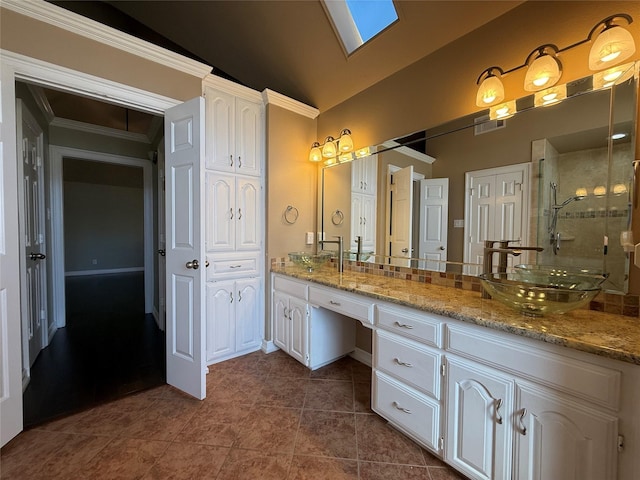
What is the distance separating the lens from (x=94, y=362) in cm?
233

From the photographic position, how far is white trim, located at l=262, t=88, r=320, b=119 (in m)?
2.47

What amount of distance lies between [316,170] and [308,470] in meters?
2.40

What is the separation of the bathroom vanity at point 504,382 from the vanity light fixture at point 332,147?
1331 millimetres

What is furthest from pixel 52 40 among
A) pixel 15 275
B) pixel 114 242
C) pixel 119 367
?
pixel 114 242

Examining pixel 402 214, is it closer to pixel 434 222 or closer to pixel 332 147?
pixel 434 222

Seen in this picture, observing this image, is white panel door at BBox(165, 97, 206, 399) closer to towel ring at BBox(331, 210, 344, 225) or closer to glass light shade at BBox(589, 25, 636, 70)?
towel ring at BBox(331, 210, 344, 225)

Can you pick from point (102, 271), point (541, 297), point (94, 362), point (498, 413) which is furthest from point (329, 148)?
point (102, 271)

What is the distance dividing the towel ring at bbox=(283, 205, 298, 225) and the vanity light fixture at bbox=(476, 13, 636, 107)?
171 cm

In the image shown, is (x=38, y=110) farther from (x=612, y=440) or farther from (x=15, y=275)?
(x=612, y=440)

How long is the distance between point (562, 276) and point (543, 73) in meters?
1.01

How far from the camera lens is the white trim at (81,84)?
1506 mm

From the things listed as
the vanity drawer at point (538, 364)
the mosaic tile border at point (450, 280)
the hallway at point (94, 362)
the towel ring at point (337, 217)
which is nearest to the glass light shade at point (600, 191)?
the mosaic tile border at point (450, 280)

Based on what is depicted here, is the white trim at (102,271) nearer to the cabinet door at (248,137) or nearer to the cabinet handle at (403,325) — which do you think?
the cabinet door at (248,137)

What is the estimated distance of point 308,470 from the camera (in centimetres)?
132
